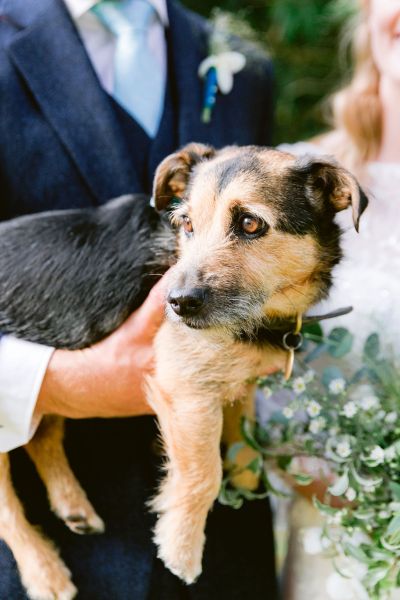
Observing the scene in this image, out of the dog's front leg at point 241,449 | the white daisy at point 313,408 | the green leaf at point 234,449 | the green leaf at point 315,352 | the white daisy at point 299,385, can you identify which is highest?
the white daisy at point 299,385

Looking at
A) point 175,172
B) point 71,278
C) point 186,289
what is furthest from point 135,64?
point 186,289

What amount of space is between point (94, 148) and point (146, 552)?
1.32 meters

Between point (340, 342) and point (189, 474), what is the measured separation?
2.01ft

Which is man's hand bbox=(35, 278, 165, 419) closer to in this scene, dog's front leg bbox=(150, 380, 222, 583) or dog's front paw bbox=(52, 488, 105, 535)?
dog's front leg bbox=(150, 380, 222, 583)

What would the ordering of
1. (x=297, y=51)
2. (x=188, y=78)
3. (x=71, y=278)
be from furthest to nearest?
1. (x=297, y=51)
2. (x=188, y=78)
3. (x=71, y=278)

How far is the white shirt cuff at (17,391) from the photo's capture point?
190 cm

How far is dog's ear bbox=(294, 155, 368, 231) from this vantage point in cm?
188

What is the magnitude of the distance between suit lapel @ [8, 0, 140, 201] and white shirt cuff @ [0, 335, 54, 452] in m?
0.66

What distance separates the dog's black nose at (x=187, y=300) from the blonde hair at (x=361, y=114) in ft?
4.15

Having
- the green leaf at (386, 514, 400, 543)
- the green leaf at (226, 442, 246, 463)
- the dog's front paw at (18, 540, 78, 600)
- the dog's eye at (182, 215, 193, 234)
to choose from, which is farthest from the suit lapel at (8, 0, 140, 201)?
the green leaf at (386, 514, 400, 543)

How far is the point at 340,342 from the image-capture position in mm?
2016

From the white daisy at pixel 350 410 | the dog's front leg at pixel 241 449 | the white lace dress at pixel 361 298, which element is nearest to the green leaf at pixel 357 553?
the white lace dress at pixel 361 298

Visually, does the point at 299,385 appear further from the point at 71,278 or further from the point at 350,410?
the point at 71,278

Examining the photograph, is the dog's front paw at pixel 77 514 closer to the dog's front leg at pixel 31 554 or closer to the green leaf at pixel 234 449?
the dog's front leg at pixel 31 554
